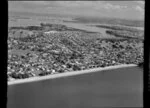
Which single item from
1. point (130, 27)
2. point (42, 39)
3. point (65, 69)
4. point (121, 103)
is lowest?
point (121, 103)

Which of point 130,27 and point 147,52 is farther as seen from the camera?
point 130,27

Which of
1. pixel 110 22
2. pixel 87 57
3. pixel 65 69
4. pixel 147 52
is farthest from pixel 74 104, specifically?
pixel 147 52

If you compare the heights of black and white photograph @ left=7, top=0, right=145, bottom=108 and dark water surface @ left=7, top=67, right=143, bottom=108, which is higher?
black and white photograph @ left=7, top=0, right=145, bottom=108

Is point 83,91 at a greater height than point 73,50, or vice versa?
point 73,50

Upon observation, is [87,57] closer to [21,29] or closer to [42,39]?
[42,39]

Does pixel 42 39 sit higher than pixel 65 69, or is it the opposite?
pixel 42 39

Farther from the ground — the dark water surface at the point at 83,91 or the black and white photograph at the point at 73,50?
the black and white photograph at the point at 73,50

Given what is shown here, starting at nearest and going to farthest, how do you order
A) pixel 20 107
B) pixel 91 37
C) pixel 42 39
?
pixel 20 107
pixel 42 39
pixel 91 37
